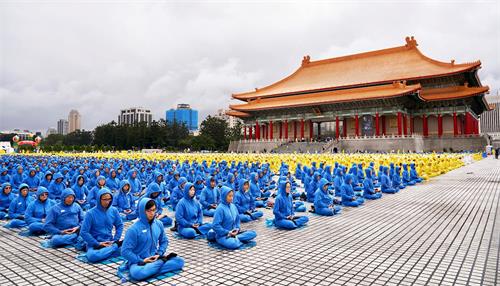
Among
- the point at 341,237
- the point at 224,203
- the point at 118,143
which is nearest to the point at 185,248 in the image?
the point at 224,203

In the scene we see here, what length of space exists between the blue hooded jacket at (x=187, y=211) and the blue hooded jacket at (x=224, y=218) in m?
0.94

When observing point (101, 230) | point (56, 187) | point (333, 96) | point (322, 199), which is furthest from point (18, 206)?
point (333, 96)

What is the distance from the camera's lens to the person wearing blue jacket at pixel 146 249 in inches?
184

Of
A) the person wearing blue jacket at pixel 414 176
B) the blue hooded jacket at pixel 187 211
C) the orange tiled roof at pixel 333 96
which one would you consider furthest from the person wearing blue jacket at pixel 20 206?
the orange tiled roof at pixel 333 96

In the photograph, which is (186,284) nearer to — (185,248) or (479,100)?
(185,248)

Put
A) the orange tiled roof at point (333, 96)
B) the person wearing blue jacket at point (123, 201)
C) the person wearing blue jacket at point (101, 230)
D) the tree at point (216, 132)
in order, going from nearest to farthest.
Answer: the person wearing blue jacket at point (101, 230)
the person wearing blue jacket at point (123, 201)
the orange tiled roof at point (333, 96)
the tree at point (216, 132)

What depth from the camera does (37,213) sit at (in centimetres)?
735

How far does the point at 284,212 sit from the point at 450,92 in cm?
4027

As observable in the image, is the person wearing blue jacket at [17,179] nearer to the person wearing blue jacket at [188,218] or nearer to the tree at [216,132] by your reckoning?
the person wearing blue jacket at [188,218]

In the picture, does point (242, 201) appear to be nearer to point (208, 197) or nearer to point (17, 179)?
point (208, 197)

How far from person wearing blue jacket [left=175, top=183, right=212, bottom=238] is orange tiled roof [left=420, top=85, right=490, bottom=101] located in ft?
126

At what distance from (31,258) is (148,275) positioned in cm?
240

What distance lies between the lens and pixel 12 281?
4.70 meters

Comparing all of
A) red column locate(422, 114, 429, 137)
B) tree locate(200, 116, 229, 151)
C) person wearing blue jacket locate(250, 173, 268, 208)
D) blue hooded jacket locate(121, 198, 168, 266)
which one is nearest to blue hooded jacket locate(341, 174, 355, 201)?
person wearing blue jacket locate(250, 173, 268, 208)
